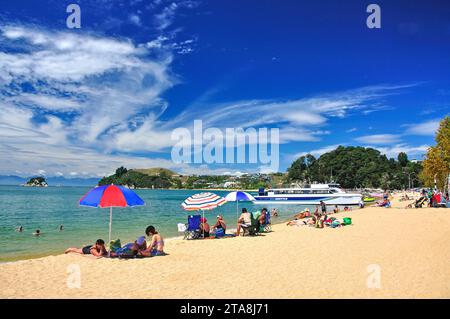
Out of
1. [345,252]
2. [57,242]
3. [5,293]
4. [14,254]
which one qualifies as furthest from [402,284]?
[57,242]

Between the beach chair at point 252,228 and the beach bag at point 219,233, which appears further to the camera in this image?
the beach chair at point 252,228

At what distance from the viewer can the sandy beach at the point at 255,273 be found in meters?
7.46

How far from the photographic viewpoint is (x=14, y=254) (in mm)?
15406

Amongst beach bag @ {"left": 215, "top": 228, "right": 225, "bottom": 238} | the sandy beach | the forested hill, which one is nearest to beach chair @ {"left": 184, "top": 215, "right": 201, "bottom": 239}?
beach bag @ {"left": 215, "top": 228, "right": 225, "bottom": 238}

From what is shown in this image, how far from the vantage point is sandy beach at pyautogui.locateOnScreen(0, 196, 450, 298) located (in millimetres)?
7461

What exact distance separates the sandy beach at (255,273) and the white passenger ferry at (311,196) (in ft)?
148

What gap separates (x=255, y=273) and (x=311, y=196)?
5565cm

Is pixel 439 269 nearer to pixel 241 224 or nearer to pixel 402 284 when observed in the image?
pixel 402 284

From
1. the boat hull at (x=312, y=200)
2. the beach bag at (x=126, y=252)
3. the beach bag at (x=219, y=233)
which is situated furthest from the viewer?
the boat hull at (x=312, y=200)

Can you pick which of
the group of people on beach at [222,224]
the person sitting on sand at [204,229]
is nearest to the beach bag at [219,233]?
the group of people on beach at [222,224]

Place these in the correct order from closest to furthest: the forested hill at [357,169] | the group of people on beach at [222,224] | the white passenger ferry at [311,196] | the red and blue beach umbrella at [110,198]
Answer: the red and blue beach umbrella at [110,198]
the group of people on beach at [222,224]
the white passenger ferry at [311,196]
the forested hill at [357,169]

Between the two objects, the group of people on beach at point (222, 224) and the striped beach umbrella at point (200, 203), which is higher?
the striped beach umbrella at point (200, 203)

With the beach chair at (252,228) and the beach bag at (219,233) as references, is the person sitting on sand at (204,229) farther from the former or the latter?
the beach chair at (252,228)
